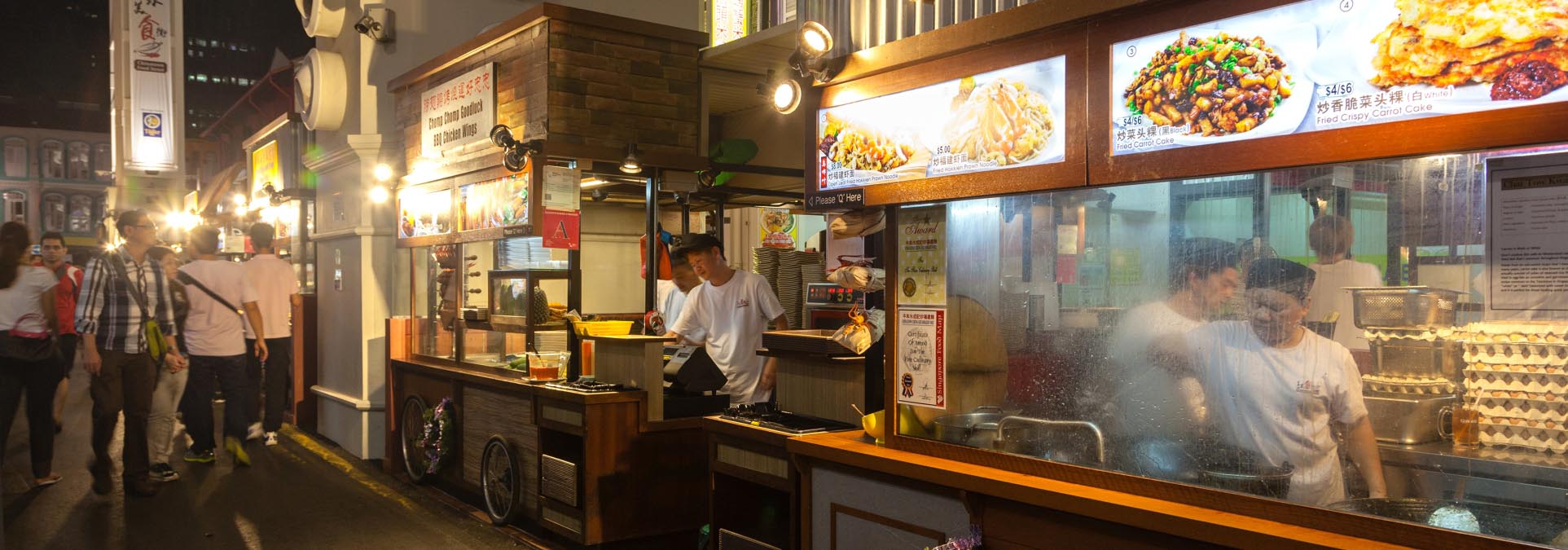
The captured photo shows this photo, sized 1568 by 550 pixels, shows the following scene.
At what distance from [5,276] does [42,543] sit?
253 cm

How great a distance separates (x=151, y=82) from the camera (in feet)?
56.3

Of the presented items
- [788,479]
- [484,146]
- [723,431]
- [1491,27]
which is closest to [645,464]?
[723,431]

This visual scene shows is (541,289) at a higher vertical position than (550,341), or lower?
higher

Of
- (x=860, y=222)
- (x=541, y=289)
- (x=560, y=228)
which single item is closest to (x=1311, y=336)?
(x=860, y=222)

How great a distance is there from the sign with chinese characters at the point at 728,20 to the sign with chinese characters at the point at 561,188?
1.51 meters

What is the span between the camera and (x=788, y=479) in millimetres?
4887

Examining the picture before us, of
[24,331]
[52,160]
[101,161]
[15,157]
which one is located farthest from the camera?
[101,161]

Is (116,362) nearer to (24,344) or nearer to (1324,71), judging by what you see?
(24,344)

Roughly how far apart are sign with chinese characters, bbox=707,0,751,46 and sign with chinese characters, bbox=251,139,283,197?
351 inches

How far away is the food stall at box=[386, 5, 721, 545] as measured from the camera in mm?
6734

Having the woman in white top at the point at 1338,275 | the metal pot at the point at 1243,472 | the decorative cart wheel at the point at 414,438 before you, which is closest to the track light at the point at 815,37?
the woman in white top at the point at 1338,275

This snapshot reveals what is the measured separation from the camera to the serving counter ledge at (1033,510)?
9.59 ft

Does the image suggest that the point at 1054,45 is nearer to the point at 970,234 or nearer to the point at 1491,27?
the point at 970,234

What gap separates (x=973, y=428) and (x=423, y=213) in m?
6.89
